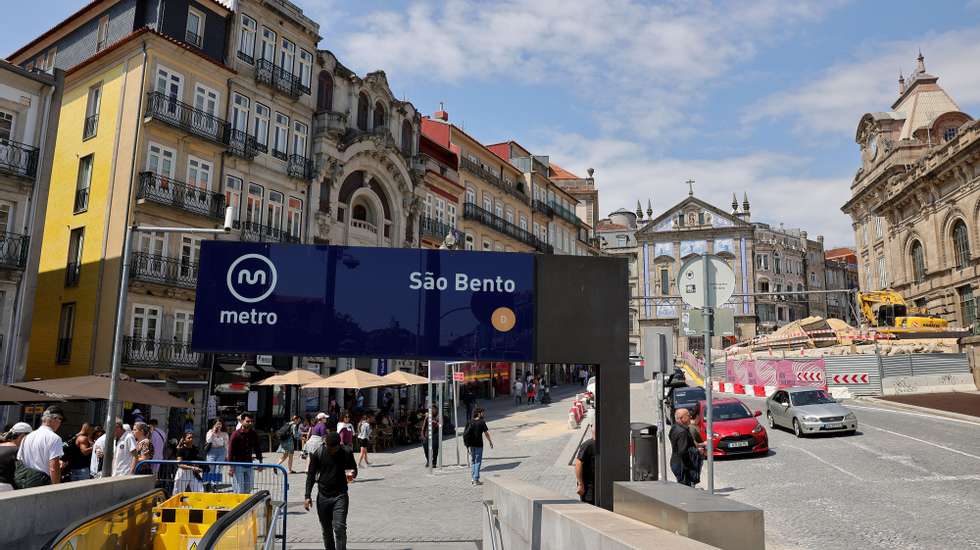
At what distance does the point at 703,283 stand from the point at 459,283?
3.52 meters

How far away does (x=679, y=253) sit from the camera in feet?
281

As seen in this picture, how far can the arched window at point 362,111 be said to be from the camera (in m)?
36.2

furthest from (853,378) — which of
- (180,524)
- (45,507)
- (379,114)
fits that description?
(45,507)

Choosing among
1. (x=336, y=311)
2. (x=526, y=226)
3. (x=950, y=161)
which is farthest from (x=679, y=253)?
(x=336, y=311)

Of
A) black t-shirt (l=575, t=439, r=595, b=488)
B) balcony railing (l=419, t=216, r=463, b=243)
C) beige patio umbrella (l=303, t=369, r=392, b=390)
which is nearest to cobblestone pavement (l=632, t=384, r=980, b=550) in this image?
black t-shirt (l=575, t=439, r=595, b=488)

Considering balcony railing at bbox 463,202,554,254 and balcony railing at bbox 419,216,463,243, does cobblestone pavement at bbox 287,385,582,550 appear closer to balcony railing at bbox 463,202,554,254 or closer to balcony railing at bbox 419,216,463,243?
balcony railing at bbox 419,216,463,243

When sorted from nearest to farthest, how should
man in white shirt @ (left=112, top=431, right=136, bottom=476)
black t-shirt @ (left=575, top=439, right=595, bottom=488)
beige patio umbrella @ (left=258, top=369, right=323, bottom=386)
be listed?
black t-shirt @ (left=575, top=439, right=595, bottom=488), man in white shirt @ (left=112, top=431, right=136, bottom=476), beige patio umbrella @ (left=258, top=369, right=323, bottom=386)

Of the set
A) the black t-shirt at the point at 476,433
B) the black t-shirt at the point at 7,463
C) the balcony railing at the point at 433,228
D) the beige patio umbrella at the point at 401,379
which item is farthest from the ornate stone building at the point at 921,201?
the black t-shirt at the point at 7,463

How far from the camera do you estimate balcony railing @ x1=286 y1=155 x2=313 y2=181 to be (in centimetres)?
3122

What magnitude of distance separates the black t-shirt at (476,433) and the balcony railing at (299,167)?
18788 millimetres

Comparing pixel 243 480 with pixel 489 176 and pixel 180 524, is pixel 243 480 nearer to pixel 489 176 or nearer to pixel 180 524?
pixel 180 524

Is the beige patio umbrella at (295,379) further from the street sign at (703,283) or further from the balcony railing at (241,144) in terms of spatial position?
the street sign at (703,283)

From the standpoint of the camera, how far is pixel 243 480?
10.6 meters

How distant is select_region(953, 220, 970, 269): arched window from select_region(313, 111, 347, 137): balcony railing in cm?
3889
